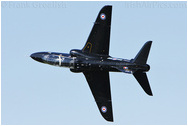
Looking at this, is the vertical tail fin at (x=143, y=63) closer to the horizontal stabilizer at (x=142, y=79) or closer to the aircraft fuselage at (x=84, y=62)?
the horizontal stabilizer at (x=142, y=79)

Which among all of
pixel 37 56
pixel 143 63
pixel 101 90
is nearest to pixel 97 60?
pixel 101 90

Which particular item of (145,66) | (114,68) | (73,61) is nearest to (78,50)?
(73,61)

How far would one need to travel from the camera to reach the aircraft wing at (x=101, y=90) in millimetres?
68500

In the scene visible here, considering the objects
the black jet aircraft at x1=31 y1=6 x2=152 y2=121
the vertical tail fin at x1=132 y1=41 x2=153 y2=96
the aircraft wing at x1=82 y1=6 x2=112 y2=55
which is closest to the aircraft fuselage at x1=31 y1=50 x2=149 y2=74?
the black jet aircraft at x1=31 y1=6 x2=152 y2=121

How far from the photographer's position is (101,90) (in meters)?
69.2

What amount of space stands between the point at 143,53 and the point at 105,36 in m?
7.54

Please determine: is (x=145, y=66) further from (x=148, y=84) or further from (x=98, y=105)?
(x=98, y=105)

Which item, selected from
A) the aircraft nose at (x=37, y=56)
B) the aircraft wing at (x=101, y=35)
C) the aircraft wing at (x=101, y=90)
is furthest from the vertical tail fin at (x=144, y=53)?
the aircraft nose at (x=37, y=56)

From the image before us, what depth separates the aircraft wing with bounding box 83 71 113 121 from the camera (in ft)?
225

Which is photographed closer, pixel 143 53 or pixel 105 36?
pixel 143 53

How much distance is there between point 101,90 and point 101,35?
8.39 meters

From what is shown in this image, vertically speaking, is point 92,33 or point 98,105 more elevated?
point 92,33

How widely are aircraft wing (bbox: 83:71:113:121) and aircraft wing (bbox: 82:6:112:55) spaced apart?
11.4 feet

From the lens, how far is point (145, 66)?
63.6 metres
